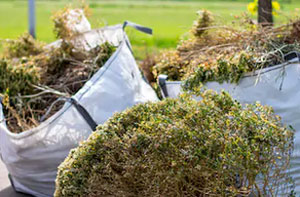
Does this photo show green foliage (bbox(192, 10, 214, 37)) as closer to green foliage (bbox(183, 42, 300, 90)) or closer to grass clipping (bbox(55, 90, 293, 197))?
green foliage (bbox(183, 42, 300, 90))

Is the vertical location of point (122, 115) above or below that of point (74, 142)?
above

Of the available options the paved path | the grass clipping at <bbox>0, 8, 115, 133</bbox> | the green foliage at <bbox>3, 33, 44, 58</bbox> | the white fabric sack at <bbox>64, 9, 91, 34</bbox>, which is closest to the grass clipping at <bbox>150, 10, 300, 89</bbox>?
the grass clipping at <bbox>0, 8, 115, 133</bbox>

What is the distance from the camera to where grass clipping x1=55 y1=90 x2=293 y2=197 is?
2.52 metres

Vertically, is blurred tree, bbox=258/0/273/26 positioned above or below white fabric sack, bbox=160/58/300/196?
above

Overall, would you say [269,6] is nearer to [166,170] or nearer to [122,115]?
[122,115]

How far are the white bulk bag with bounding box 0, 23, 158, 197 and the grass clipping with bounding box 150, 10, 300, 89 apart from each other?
273mm

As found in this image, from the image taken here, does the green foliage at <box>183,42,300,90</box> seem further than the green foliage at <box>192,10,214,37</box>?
No

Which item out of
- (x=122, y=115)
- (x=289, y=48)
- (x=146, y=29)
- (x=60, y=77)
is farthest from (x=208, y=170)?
(x=60, y=77)

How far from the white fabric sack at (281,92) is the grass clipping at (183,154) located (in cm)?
38

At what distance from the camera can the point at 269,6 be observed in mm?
4355

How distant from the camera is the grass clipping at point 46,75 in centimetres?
417

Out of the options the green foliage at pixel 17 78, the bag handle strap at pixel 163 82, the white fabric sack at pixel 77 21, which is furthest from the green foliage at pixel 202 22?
the green foliage at pixel 17 78

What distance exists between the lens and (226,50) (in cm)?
383

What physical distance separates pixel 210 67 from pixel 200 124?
86cm
